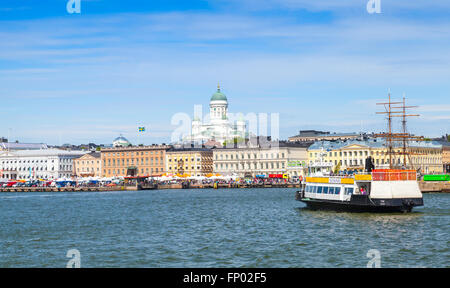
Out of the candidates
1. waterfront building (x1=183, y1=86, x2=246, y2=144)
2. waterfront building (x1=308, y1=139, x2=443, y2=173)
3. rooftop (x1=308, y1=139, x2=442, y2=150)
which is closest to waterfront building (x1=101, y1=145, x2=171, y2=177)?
waterfront building (x1=183, y1=86, x2=246, y2=144)

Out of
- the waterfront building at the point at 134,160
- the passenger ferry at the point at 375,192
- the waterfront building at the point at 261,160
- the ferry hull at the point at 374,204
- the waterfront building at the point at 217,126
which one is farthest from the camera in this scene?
the waterfront building at the point at 217,126

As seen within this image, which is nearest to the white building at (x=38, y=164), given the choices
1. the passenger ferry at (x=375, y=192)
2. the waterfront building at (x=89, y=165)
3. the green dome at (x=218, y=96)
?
the waterfront building at (x=89, y=165)

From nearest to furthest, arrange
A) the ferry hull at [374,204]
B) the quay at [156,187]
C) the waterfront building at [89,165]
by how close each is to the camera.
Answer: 1. the ferry hull at [374,204]
2. the quay at [156,187]
3. the waterfront building at [89,165]

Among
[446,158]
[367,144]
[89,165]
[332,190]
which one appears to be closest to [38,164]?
[89,165]

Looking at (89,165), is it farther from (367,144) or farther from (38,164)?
(367,144)

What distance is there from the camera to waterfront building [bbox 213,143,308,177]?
139 meters

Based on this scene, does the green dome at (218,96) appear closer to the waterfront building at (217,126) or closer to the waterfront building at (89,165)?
the waterfront building at (217,126)

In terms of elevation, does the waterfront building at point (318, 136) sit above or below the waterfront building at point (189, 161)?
above

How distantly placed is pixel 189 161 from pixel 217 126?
36423mm

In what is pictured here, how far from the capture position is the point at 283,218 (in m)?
42.4

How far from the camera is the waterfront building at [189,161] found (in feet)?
483

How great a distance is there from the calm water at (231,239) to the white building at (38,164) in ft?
411

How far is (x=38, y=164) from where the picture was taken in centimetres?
17150

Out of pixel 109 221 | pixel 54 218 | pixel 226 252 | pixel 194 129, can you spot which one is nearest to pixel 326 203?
pixel 109 221
